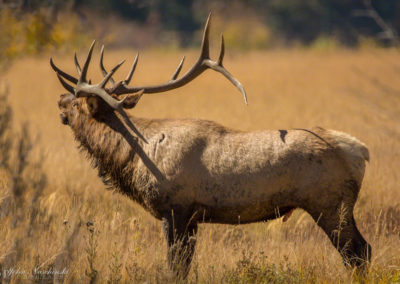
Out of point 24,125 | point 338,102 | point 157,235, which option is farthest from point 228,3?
point 24,125

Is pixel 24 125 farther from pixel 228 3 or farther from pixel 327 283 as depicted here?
pixel 228 3

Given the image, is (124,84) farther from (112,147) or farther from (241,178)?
(241,178)

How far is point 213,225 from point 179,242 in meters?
1.51

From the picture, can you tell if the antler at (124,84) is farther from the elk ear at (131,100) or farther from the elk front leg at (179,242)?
the elk front leg at (179,242)

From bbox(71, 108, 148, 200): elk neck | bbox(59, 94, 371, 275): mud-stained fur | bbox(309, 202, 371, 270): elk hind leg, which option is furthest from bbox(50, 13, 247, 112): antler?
bbox(309, 202, 371, 270): elk hind leg

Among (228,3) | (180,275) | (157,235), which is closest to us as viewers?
(180,275)

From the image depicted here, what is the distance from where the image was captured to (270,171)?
15.0 feet

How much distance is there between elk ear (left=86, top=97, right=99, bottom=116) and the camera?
16.6 ft

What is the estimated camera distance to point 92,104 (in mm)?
5074

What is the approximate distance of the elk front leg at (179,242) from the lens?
452cm

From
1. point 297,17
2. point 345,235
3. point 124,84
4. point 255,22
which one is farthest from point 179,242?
point 297,17

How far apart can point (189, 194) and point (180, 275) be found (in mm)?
614

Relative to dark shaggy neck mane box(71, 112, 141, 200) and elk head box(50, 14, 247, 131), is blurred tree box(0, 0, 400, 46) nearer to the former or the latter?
elk head box(50, 14, 247, 131)

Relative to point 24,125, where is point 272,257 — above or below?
below
